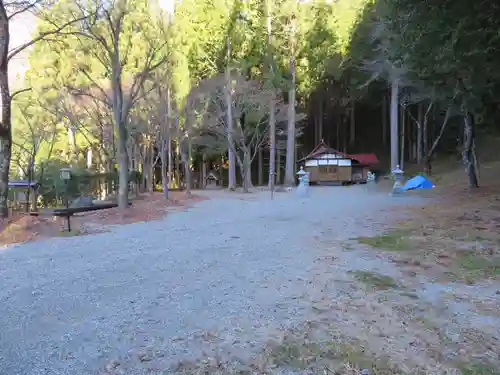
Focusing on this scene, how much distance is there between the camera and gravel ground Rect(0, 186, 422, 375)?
2.59 m

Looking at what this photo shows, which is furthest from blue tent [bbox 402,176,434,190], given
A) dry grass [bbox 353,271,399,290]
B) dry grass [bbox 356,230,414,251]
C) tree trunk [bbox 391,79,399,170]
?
dry grass [bbox 353,271,399,290]

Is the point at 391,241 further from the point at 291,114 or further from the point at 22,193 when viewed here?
the point at 291,114

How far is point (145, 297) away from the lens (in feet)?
12.2

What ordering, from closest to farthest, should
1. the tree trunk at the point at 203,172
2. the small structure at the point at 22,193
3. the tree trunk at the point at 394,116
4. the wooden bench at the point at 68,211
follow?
the wooden bench at the point at 68,211 < the small structure at the point at 22,193 < the tree trunk at the point at 394,116 < the tree trunk at the point at 203,172

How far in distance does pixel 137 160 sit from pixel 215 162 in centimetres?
942

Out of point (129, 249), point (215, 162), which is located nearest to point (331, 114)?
point (215, 162)

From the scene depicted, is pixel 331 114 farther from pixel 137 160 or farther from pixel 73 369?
pixel 73 369

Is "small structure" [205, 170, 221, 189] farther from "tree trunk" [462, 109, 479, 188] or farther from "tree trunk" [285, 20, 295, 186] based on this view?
"tree trunk" [462, 109, 479, 188]

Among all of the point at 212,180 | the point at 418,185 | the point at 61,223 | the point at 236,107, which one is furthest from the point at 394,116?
the point at 61,223

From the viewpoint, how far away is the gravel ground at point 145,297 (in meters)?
2.59

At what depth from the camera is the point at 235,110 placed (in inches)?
943

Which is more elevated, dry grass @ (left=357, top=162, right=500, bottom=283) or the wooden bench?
the wooden bench

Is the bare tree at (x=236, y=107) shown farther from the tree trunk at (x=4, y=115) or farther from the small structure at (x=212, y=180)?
the tree trunk at (x=4, y=115)

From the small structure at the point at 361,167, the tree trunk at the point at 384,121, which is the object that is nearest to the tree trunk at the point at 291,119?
the small structure at the point at 361,167
